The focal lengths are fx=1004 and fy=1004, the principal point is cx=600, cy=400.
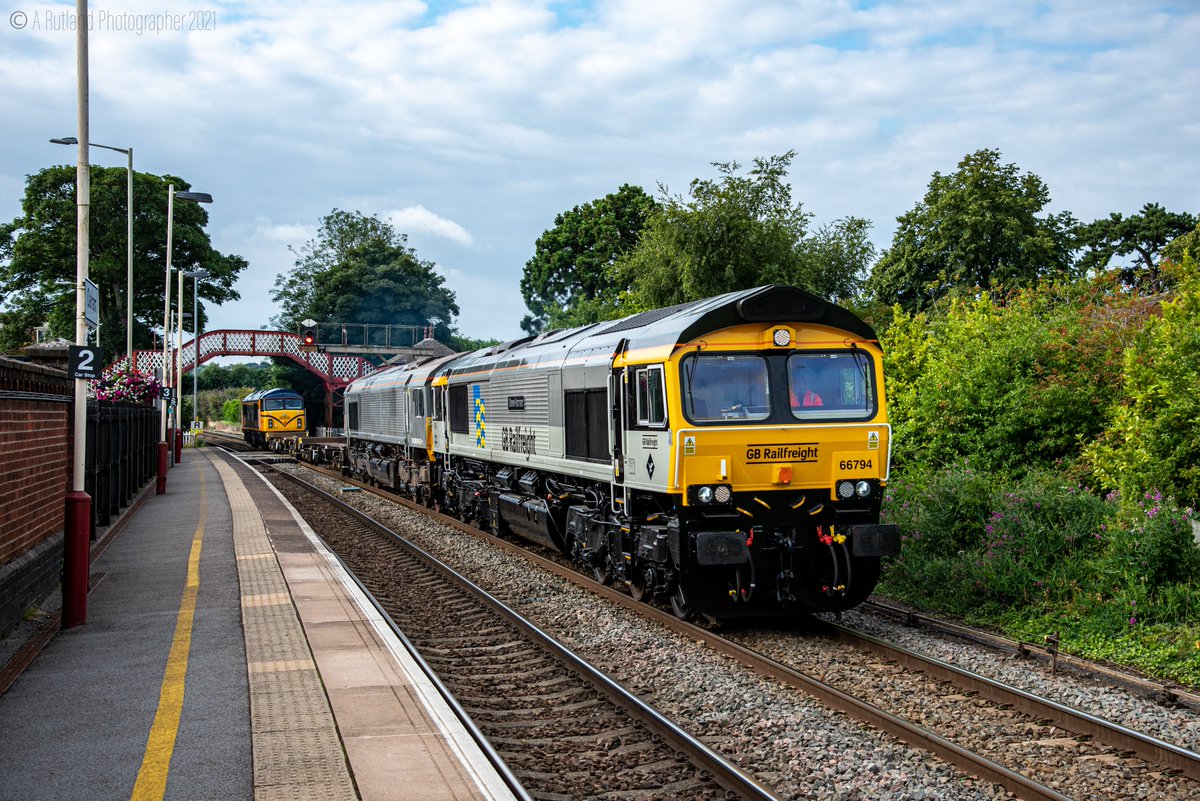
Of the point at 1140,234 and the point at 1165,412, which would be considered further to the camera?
the point at 1140,234

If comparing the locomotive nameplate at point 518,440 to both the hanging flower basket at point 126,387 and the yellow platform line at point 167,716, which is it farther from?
the hanging flower basket at point 126,387

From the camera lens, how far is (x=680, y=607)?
10797 millimetres

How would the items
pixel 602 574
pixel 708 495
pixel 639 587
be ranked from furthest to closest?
pixel 602 574, pixel 639 587, pixel 708 495

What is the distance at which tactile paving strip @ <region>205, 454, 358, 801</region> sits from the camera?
5.73m

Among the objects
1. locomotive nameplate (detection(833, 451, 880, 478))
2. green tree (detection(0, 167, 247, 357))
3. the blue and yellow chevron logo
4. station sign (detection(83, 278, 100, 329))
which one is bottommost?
locomotive nameplate (detection(833, 451, 880, 478))

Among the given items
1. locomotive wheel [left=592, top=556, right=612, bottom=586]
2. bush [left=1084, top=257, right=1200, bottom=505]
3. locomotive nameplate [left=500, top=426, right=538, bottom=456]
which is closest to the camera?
bush [left=1084, top=257, right=1200, bottom=505]

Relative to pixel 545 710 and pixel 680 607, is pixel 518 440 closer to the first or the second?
pixel 680 607

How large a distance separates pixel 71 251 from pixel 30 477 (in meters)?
48.2

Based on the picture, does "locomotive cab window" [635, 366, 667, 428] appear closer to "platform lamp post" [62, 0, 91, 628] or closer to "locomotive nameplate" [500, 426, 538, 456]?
"locomotive nameplate" [500, 426, 538, 456]

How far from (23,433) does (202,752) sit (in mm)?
5303

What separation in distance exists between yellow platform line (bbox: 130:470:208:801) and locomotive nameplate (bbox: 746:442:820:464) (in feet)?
18.1

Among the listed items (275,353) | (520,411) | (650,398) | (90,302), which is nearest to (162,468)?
(520,411)

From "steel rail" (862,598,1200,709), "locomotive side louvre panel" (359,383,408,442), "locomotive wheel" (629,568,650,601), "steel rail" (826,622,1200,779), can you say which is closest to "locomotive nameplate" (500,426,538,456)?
"locomotive wheel" (629,568,650,601)

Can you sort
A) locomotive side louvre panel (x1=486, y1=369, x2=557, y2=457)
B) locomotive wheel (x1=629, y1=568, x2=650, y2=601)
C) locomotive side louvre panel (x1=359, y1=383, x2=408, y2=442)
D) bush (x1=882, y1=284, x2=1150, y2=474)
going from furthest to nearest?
locomotive side louvre panel (x1=359, y1=383, x2=408, y2=442) < bush (x1=882, y1=284, x2=1150, y2=474) < locomotive side louvre panel (x1=486, y1=369, x2=557, y2=457) < locomotive wheel (x1=629, y1=568, x2=650, y2=601)
